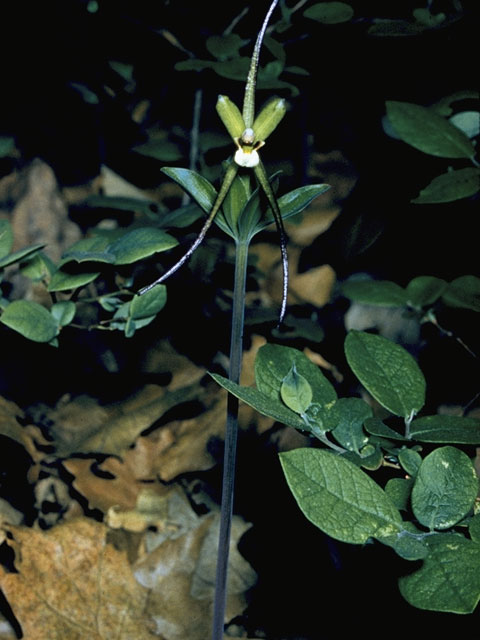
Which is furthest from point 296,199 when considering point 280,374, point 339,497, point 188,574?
point 188,574

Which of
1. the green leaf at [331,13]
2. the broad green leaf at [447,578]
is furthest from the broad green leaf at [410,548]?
the green leaf at [331,13]

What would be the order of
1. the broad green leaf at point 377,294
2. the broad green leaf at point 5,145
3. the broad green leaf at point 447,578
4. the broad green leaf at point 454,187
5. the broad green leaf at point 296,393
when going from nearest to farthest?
the broad green leaf at point 447,578 < the broad green leaf at point 296,393 < the broad green leaf at point 454,187 < the broad green leaf at point 377,294 < the broad green leaf at point 5,145

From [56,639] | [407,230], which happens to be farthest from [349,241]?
[56,639]

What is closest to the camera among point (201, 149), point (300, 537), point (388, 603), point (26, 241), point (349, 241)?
point (388, 603)

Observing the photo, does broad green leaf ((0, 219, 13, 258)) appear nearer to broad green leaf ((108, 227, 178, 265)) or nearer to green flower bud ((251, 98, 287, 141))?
broad green leaf ((108, 227, 178, 265))

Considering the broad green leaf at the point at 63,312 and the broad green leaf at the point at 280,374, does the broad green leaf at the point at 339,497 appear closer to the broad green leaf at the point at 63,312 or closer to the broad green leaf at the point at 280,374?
the broad green leaf at the point at 280,374

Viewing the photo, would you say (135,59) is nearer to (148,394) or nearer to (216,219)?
(148,394)
